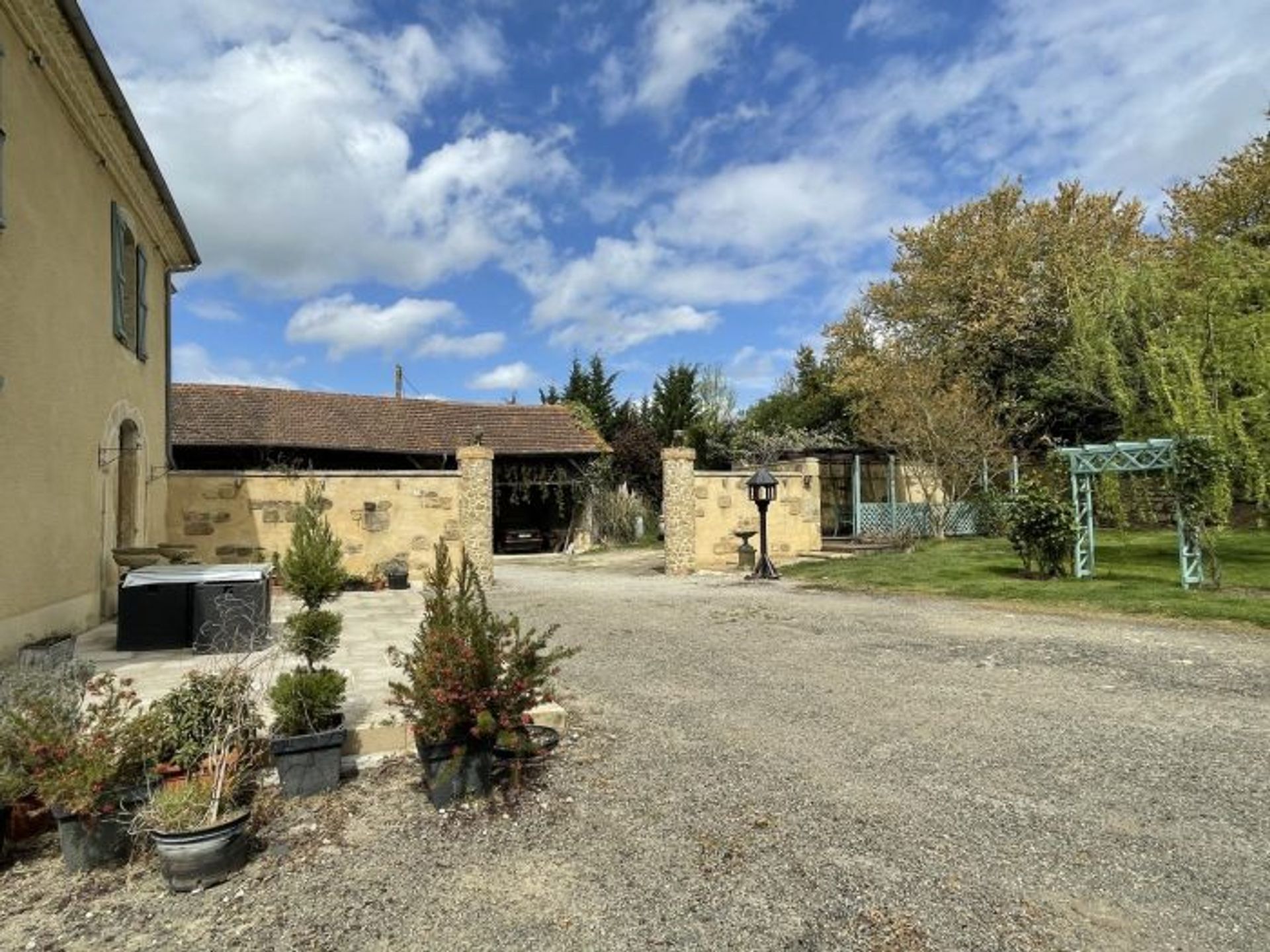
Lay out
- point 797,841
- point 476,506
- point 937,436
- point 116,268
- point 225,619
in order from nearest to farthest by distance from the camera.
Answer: point 797,841 → point 225,619 → point 116,268 → point 476,506 → point 937,436

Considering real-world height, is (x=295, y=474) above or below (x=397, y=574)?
above

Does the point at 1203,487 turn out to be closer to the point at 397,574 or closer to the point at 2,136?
the point at 397,574

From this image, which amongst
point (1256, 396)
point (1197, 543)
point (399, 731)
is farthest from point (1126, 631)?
point (399, 731)

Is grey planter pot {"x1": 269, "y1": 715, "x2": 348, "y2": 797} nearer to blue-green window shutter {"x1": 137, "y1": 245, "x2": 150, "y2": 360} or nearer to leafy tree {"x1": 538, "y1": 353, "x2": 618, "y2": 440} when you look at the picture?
blue-green window shutter {"x1": 137, "y1": 245, "x2": 150, "y2": 360}

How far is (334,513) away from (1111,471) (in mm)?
12276

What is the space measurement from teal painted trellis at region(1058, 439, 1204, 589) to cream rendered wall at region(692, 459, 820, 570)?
585 centimetres

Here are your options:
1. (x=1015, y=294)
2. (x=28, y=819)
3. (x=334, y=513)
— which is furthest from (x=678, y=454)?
(x=1015, y=294)

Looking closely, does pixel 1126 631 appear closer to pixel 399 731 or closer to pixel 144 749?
pixel 399 731

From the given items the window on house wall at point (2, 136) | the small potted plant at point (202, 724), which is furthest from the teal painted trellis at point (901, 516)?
the window on house wall at point (2, 136)

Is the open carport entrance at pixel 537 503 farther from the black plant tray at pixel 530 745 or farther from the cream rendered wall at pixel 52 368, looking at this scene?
the black plant tray at pixel 530 745

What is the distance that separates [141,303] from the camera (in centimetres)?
998

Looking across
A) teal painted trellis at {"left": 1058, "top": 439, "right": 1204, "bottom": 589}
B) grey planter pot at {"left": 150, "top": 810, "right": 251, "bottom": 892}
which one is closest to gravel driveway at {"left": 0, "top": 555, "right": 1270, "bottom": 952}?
grey planter pot at {"left": 150, "top": 810, "right": 251, "bottom": 892}

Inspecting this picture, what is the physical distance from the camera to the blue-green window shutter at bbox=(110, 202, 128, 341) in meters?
8.62

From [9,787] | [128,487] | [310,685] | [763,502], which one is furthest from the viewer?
[763,502]
